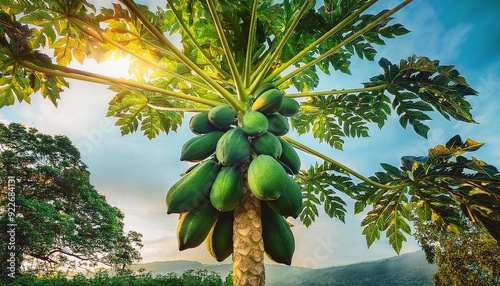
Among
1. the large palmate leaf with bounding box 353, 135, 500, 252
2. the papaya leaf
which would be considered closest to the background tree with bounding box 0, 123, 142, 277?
the papaya leaf

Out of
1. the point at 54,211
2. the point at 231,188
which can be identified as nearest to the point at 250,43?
the point at 231,188

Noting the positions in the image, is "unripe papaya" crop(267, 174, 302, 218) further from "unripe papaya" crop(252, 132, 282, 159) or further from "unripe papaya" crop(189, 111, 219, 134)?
"unripe papaya" crop(189, 111, 219, 134)

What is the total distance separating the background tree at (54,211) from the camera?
1077 cm

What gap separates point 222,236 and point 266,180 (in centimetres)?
38

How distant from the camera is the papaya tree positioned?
138 centimetres

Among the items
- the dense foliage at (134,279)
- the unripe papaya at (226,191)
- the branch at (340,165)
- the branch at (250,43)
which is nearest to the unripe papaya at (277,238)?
the unripe papaya at (226,191)

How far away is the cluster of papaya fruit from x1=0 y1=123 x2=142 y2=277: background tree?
11334 millimetres

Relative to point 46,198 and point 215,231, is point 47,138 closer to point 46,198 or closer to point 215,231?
point 46,198

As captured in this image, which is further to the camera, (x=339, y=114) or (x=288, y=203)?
(x=339, y=114)

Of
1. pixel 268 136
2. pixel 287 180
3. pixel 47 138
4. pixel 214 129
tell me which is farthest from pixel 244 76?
pixel 47 138

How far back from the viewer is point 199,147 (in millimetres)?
1588

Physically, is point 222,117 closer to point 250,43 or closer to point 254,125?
point 254,125

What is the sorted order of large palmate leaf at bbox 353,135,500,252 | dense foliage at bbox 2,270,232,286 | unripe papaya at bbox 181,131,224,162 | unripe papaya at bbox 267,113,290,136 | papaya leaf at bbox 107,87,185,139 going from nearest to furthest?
unripe papaya at bbox 181,131,224,162, unripe papaya at bbox 267,113,290,136, large palmate leaf at bbox 353,135,500,252, papaya leaf at bbox 107,87,185,139, dense foliage at bbox 2,270,232,286

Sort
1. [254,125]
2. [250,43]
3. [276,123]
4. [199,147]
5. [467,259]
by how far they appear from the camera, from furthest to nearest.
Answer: [467,259] → [250,43] → [276,123] → [199,147] → [254,125]
